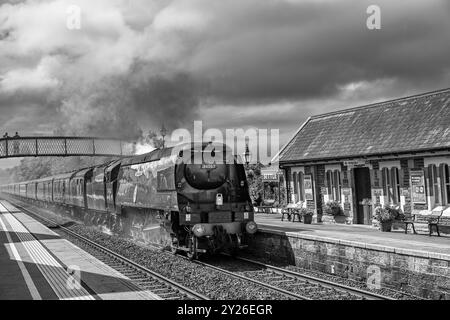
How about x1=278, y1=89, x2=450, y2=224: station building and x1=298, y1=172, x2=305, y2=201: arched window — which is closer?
Answer: x1=278, y1=89, x2=450, y2=224: station building

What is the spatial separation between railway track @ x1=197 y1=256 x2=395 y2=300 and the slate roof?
6.53m

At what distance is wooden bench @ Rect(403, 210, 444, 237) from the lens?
13543 mm

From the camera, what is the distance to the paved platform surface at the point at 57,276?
9195mm

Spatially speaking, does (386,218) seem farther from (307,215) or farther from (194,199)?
(194,199)

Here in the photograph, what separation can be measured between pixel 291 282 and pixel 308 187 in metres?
9.43

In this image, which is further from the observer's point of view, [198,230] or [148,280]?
[198,230]

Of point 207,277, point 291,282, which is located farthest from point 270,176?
point 291,282

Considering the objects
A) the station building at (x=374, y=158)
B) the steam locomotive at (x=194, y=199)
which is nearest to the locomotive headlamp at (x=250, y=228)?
the steam locomotive at (x=194, y=199)

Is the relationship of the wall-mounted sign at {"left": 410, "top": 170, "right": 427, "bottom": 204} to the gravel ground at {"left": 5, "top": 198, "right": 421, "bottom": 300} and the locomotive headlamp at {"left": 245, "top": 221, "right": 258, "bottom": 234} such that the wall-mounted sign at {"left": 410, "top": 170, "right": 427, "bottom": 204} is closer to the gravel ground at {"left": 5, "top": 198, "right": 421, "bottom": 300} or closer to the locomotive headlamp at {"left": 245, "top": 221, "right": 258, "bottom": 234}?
the gravel ground at {"left": 5, "top": 198, "right": 421, "bottom": 300}

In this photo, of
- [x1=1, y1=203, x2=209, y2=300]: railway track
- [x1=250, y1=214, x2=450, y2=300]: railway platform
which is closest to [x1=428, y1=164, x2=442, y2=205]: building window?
[x1=250, y1=214, x2=450, y2=300]: railway platform

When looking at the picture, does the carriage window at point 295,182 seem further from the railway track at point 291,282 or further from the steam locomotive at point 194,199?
the railway track at point 291,282

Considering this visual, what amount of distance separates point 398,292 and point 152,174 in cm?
865

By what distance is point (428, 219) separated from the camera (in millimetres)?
14062
